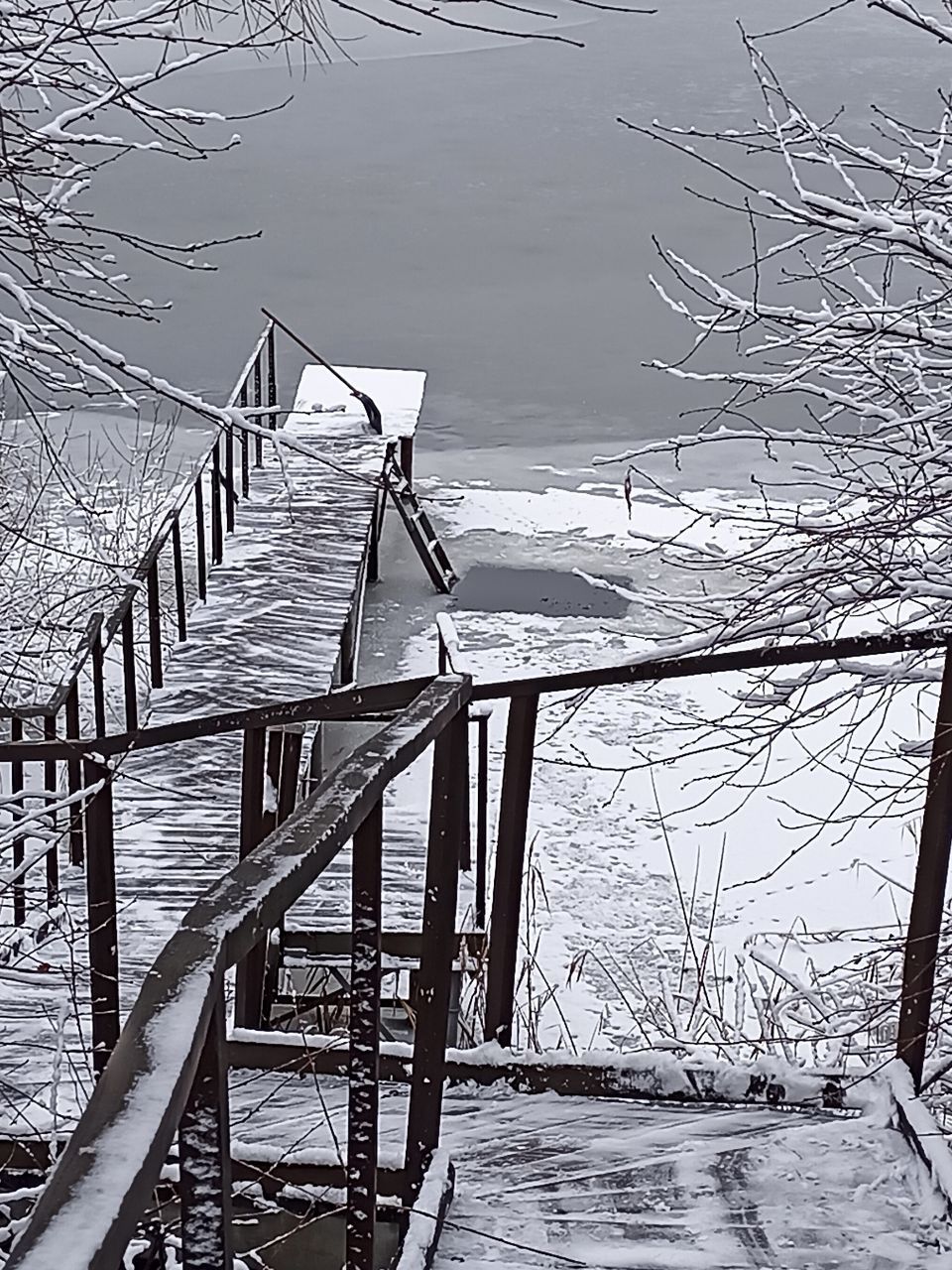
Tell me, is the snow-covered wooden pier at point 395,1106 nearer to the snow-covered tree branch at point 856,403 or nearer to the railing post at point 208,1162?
the railing post at point 208,1162

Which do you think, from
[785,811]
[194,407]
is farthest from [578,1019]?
[194,407]

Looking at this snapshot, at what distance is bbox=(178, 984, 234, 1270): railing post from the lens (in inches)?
43.2

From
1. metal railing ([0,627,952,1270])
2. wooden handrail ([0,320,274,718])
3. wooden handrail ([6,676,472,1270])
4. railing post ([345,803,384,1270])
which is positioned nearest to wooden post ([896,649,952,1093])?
metal railing ([0,627,952,1270])

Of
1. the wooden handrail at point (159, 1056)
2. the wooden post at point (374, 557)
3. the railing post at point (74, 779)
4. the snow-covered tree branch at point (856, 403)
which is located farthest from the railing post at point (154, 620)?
the wooden handrail at point (159, 1056)

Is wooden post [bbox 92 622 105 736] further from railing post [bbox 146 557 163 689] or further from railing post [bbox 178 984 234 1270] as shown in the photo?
railing post [bbox 178 984 234 1270]

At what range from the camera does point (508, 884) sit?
9.75 ft

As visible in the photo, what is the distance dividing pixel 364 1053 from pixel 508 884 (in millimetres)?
1091

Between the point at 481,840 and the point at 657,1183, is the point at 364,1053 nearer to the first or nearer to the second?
the point at 657,1183

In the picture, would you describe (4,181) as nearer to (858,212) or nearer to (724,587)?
(858,212)

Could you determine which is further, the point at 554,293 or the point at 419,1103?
the point at 554,293

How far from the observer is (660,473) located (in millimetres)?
20891

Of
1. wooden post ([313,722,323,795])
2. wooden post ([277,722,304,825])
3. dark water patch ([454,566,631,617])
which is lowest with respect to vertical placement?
wooden post ([313,722,323,795])

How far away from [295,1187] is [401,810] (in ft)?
24.5

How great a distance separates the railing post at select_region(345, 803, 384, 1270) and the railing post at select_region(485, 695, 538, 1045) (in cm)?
104
